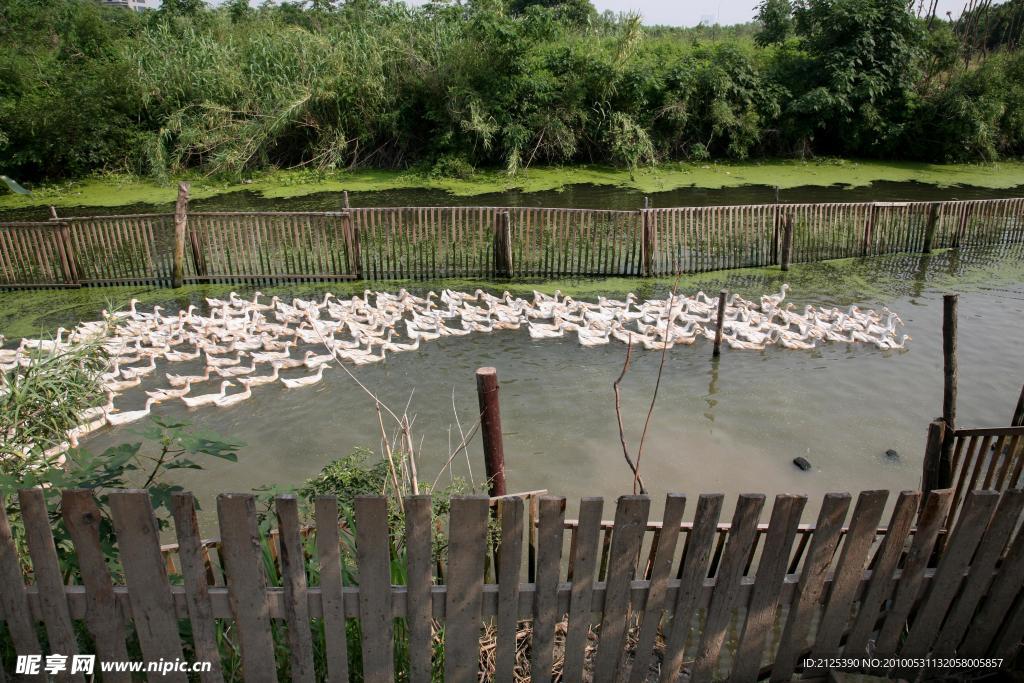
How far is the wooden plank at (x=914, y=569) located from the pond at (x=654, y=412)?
2497mm

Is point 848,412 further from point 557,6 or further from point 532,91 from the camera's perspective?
point 557,6

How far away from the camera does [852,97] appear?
20.3 metres

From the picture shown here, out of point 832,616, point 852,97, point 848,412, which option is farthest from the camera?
point 852,97

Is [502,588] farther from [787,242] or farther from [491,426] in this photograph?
[787,242]

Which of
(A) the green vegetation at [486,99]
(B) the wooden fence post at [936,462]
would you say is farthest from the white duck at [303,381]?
(A) the green vegetation at [486,99]

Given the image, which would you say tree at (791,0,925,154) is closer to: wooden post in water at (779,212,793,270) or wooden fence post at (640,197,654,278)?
wooden post in water at (779,212,793,270)

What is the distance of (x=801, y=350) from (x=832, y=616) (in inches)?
229

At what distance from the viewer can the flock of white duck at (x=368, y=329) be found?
284 inches

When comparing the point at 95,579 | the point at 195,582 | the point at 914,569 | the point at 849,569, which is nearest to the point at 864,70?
the point at 914,569

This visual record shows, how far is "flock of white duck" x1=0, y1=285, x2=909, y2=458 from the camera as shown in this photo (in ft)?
23.7

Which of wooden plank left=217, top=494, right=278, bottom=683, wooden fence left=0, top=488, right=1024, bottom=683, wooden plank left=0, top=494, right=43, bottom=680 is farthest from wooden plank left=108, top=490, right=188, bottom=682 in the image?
wooden plank left=0, top=494, right=43, bottom=680

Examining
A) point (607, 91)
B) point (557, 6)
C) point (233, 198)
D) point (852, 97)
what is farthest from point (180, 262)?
point (557, 6)

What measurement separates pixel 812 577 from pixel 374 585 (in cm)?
162

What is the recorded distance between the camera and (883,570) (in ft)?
8.68
